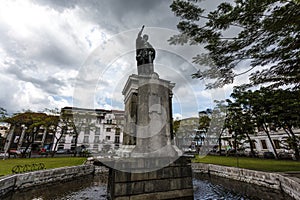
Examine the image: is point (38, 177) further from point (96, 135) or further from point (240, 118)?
point (96, 135)

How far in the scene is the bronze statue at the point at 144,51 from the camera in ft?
24.0

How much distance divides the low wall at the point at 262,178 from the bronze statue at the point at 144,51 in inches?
311

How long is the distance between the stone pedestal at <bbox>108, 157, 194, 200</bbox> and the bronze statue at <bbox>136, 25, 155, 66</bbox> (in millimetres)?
4580

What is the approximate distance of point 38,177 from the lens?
8.69m

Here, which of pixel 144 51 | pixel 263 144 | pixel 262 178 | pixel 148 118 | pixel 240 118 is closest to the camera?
pixel 148 118

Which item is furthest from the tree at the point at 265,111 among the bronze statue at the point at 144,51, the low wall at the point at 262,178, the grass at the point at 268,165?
the bronze statue at the point at 144,51

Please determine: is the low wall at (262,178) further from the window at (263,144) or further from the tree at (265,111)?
the window at (263,144)

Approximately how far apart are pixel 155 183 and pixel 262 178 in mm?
7189

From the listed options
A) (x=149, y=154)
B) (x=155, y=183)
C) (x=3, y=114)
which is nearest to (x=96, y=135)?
(x=3, y=114)

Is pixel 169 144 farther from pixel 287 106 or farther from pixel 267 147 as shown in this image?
pixel 267 147

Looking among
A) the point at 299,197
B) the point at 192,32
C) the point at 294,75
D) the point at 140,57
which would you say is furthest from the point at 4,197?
the point at 294,75

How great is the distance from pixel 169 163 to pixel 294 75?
20.5ft

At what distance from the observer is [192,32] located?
5.67m

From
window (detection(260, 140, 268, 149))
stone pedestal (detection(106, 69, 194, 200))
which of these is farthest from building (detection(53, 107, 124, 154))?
window (detection(260, 140, 268, 149))
